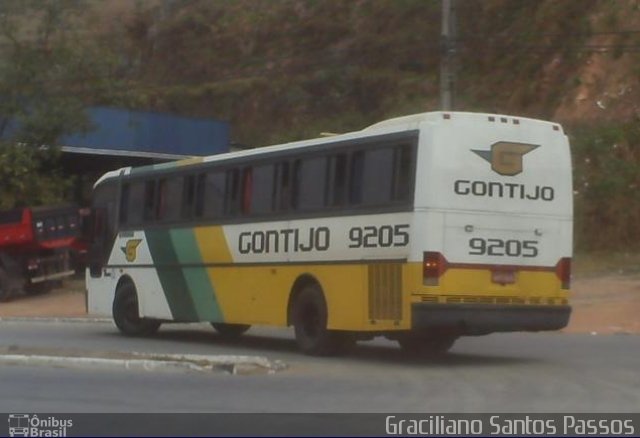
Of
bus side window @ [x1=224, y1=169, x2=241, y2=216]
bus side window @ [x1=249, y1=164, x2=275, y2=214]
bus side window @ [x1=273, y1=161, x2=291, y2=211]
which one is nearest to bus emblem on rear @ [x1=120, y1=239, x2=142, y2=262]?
bus side window @ [x1=224, y1=169, x2=241, y2=216]

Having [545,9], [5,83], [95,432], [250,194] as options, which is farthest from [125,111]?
[95,432]

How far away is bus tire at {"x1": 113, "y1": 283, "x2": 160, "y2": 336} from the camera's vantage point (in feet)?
77.7

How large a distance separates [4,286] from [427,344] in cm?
1930

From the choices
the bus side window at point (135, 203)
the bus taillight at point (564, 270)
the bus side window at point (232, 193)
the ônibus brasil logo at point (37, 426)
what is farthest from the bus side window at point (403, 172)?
the bus side window at point (135, 203)

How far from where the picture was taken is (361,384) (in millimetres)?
15352

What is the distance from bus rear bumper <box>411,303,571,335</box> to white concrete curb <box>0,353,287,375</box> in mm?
1959

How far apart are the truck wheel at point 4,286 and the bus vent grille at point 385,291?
2058cm

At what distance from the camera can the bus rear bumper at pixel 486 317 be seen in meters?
16.7

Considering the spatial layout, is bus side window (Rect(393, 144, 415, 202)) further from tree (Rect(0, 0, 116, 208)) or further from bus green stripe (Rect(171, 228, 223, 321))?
tree (Rect(0, 0, 116, 208))

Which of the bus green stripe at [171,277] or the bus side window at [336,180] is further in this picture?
the bus green stripe at [171,277]

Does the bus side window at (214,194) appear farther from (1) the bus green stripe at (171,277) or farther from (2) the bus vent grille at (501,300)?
(2) the bus vent grille at (501,300)

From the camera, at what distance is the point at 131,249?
23.5 m

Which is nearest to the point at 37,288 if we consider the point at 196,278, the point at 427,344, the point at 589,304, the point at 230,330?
the point at 230,330

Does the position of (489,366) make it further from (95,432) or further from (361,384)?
(95,432)
